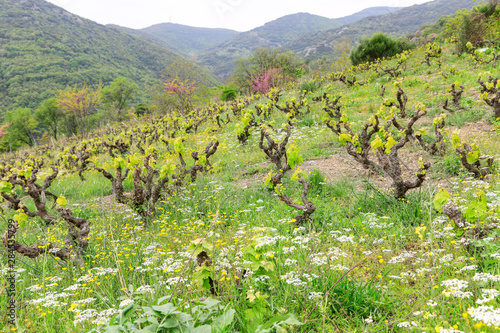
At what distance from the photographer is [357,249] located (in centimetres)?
300

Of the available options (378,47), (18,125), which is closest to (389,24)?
(378,47)

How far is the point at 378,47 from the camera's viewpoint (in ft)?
73.4

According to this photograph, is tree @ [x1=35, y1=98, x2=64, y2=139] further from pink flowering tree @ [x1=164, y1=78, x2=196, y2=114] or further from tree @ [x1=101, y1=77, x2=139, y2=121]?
pink flowering tree @ [x1=164, y1=78, x2=196, y2=114]

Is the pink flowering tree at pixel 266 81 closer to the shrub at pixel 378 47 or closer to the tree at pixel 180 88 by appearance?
the tree at pixel 180 88

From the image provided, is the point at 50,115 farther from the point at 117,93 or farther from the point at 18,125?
the point at 117,93

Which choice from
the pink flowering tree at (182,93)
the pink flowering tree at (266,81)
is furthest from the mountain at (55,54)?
the pink flowering tree at (266,81)

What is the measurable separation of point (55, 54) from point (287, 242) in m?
99.2

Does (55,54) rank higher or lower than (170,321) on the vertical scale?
higher

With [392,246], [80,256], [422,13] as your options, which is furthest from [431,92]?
[422,13]

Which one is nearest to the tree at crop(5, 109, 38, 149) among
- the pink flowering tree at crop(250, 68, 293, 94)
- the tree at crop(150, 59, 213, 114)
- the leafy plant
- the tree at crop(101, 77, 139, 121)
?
the tree at crop(101, 77, 139, 121)

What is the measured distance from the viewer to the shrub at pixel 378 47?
22.6m

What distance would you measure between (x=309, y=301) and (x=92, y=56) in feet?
337

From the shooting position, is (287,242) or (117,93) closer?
(287,242)

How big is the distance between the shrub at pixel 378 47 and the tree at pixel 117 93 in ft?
152
